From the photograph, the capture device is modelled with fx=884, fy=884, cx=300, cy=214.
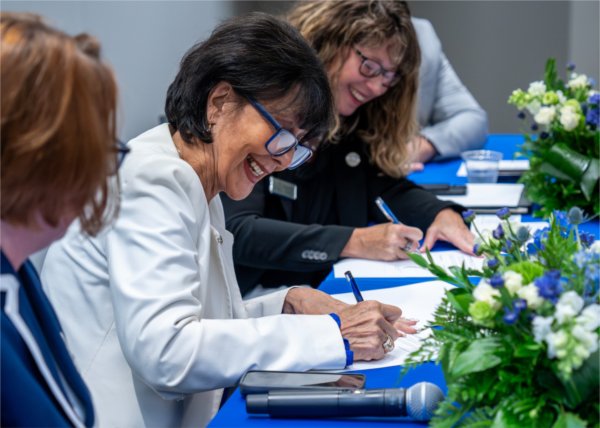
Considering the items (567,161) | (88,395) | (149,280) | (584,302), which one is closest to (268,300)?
(149,280)

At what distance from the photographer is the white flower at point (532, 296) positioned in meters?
1.20

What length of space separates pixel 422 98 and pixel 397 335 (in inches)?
104

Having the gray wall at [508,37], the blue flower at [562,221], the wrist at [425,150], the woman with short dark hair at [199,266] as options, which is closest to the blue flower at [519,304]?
the blue flower at [562,221]

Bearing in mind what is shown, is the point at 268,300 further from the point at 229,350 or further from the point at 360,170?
the point at 360,170

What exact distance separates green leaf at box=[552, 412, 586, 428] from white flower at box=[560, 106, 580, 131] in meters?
1.71

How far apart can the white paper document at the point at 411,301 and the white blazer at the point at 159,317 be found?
0.17 m

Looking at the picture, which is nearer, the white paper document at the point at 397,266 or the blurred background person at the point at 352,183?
the white paper document at the point at 397,266

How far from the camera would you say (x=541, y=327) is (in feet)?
3.88

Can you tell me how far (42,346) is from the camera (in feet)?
4.31

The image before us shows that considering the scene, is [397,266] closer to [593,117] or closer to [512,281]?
[593,117]

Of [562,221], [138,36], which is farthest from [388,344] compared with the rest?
[138,36]

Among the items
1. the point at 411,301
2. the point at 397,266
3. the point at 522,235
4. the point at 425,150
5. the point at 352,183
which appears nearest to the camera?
the point at 522,235

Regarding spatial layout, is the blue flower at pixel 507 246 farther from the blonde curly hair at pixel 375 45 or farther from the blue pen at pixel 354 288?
the blonde curly hair at pixel 375 45

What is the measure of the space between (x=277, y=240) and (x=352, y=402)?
1.28 meters
